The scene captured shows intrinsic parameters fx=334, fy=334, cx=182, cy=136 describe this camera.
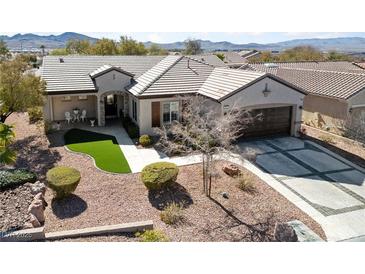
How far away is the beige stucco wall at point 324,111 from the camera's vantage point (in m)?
25.1

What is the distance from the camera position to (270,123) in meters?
23.6

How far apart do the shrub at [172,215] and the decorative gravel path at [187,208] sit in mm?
219

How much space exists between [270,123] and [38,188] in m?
15.8

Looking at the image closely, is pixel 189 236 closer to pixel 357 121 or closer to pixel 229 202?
pixel 229 202

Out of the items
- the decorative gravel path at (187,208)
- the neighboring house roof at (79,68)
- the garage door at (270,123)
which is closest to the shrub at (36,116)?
the neighboring house roof at (79,68)

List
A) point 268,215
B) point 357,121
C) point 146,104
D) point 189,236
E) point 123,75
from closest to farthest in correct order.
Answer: point 189,236 → point 268,215 → point 146,104 → point 357,121 → point 123,75

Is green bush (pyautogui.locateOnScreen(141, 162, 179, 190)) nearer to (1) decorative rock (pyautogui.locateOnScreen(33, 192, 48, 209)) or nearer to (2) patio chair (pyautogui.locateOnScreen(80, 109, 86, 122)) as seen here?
(1) decorative rock (pyautogui.locateOnScreen(33, 192, 48, 209))

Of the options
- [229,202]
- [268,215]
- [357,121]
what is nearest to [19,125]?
[229,202]

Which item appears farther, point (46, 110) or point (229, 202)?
point (46, 110)

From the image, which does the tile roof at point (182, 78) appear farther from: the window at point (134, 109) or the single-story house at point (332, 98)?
the single-story house at point (332, 98)

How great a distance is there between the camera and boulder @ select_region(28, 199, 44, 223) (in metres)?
12.1

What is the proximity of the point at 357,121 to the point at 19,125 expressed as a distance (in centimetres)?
2614

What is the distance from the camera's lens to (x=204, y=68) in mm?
27109

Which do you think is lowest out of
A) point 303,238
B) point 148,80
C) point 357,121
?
point 303,238
